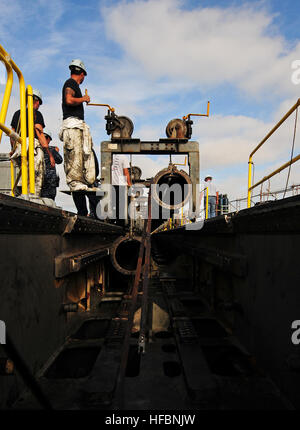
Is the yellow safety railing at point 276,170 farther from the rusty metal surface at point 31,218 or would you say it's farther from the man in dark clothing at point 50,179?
the man in dark clothing at point 50,179

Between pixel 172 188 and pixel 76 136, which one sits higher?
pixel 76 136

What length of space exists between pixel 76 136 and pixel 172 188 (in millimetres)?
2038

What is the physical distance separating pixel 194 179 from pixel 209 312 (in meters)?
3.86

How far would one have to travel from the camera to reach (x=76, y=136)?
4703 millimetres

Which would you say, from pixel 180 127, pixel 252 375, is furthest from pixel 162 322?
pixel 180 127

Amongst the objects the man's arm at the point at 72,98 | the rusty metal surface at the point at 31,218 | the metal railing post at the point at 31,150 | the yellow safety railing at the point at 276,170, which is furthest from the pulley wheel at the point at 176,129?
the metal railing post at the point at 31,150

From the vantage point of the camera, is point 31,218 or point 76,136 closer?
point 31,218

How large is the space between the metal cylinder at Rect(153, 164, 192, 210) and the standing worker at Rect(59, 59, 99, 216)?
1.28m

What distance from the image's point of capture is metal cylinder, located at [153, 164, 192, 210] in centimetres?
476

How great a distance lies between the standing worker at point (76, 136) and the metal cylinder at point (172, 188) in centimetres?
128

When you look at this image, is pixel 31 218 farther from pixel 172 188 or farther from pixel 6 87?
pixel 172 188

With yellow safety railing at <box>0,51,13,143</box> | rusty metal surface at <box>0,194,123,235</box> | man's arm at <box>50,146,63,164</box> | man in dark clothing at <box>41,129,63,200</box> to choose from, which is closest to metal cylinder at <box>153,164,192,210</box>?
rusty metal surface at <box>0,194,123,235</box>

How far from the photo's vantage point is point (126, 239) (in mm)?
5105

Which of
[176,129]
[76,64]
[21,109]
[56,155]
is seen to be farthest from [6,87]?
[176,129]
